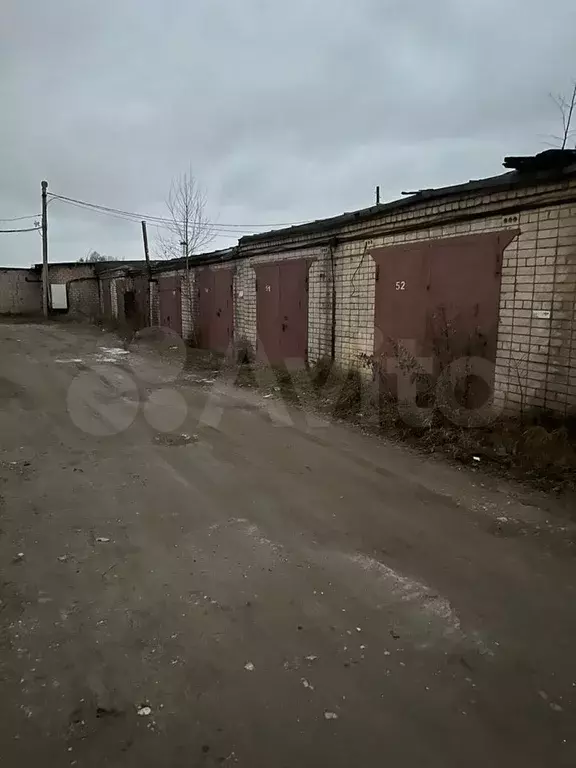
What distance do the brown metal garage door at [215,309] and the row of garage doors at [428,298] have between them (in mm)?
2888

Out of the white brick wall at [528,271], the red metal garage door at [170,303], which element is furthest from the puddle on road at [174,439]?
the red metal garage door at [170,303]

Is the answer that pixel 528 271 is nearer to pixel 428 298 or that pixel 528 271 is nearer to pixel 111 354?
pixel 428 298

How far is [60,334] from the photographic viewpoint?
19.1 meters

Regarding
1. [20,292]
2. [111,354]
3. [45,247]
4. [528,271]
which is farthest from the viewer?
[20,292]

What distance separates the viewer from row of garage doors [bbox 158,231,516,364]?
5.77 meters

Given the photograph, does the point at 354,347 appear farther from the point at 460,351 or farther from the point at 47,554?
the point at 47,554

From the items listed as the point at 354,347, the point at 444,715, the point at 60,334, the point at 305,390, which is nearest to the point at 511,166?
the point at 354,347

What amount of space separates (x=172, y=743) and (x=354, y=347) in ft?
22.7

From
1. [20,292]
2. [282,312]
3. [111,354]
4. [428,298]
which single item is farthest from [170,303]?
[20,292]

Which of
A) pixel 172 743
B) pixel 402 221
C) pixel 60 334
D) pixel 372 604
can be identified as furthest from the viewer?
pixel 60 334

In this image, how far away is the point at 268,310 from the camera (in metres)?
11.1

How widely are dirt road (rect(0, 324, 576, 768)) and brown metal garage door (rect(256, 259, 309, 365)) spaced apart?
5.10 meters

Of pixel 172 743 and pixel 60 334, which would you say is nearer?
pixel 172 743

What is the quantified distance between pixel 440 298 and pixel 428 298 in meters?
0.24
